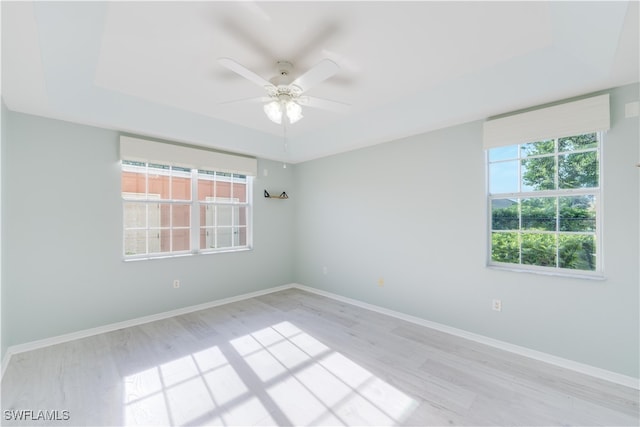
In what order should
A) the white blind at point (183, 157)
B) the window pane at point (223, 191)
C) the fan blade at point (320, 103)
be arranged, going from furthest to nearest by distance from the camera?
1. the window pane at point (223, 191)
2. the white blind at point (183, 157)
3. the fan blade at point (320, 103)

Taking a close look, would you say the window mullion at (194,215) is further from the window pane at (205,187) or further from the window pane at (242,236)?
the window pane at (242,236)

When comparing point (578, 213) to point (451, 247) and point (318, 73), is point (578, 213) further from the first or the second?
point (318, 73)

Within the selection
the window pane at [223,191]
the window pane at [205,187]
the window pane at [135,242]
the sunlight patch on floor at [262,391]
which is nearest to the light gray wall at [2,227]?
the window pane at [135,242]

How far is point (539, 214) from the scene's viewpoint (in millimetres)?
2643

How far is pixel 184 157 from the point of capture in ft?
12.1

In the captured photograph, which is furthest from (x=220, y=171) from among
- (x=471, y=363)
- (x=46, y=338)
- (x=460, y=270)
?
(x=471, y=363)

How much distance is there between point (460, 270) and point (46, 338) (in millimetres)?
4473

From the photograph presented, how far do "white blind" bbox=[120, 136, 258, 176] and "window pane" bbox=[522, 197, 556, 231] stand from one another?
3.70 metres

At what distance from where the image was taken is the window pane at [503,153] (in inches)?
110

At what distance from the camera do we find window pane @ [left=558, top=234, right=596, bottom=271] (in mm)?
2373

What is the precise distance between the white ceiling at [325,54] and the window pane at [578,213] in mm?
933

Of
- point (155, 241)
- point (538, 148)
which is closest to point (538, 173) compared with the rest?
point (538, 148)

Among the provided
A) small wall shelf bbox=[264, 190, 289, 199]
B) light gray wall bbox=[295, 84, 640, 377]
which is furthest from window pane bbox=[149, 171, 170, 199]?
light gray wall bbox=[295, 84, 640, 377]

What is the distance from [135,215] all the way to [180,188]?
2.17 feet
